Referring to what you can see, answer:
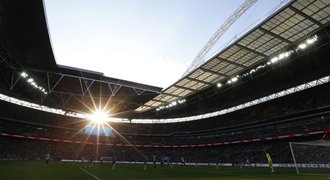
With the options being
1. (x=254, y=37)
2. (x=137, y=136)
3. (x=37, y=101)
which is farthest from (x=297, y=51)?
(x=137, y=136)

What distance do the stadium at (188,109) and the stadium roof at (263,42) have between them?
0.13m

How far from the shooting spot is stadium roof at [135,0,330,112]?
2084cm

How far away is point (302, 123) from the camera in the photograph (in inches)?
1636

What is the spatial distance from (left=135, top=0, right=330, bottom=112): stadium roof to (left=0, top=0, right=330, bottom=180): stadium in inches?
5.3

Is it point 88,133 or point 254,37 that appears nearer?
point 254,37

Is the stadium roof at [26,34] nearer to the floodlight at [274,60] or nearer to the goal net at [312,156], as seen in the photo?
the floodlight at [274,60]


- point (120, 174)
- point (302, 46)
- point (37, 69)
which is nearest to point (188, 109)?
point (302, 46)

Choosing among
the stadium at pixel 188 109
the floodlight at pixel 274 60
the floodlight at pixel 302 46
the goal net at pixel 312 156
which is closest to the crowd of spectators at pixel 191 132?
the stadium at pixel 188 109

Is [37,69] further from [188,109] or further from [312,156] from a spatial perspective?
[312,156]

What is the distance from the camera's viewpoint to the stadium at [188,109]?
21469 millimetres

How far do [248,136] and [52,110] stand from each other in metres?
50.5

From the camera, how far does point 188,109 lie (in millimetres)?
56156

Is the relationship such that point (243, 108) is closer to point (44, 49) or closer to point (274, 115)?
point (274, 115)

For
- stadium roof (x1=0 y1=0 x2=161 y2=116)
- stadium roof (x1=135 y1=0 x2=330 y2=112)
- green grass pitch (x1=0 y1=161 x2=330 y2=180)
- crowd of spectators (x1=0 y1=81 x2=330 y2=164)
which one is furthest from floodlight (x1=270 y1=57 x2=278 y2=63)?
stadium roof (x1=0 y1=0 x2=161 y2=116)
